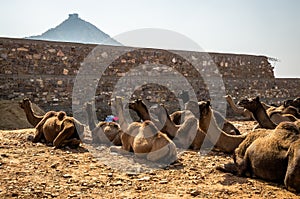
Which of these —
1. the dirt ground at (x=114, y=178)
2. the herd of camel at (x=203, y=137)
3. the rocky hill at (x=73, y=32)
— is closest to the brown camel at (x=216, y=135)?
the herd of camel at (x=203, y=137)

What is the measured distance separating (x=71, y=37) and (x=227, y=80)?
48.9 metres

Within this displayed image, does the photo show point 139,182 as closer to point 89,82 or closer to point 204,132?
point 204,132

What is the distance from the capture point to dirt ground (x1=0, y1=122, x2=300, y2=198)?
17.4 feet

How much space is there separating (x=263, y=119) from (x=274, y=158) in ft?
11.5

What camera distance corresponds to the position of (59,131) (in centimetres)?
924

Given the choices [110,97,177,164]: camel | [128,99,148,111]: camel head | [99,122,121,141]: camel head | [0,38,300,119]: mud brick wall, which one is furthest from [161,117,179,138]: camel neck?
[0,38,300,119]: mud brick wall

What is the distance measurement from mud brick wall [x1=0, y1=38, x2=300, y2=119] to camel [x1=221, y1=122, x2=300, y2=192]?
453 inches

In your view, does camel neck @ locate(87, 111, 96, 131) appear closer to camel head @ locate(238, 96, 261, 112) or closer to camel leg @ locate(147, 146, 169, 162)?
camel leg @ locate(147, 146, 169, 162)

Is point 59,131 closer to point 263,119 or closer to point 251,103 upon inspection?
point 251,103

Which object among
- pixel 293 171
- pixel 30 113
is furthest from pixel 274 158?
pixel 30 113

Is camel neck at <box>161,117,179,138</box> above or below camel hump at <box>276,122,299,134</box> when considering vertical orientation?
below

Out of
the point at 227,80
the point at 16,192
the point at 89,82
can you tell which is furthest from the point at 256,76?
the point at 16,192

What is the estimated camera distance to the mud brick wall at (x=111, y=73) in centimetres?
1583

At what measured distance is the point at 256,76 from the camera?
23734mm
